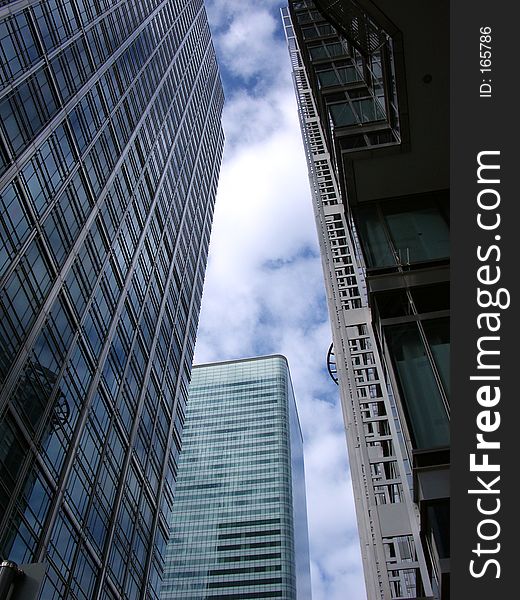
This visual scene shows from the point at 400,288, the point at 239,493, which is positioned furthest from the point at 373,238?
the point at 239,493

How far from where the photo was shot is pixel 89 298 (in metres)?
45.4

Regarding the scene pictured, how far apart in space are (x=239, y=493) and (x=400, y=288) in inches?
5039

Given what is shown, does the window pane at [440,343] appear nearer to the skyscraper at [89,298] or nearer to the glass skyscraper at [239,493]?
the skyscraper at [89,298]

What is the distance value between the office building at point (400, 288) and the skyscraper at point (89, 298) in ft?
74.8

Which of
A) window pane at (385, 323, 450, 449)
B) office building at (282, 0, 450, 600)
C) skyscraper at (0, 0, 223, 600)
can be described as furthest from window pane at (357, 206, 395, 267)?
skyscraper at (0, 0, 223, 600)

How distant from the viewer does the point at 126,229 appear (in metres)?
55.8

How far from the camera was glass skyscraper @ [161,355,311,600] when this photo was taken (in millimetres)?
118500

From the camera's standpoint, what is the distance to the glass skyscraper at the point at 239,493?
389 feet

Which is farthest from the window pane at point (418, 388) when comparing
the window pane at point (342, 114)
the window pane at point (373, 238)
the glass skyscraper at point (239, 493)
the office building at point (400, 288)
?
the glass skyscraper at point (239, 493)

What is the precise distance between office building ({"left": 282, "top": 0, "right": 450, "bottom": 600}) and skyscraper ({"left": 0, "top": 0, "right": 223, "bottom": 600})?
2279cm

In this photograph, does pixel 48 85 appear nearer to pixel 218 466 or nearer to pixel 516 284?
pixel 516 284

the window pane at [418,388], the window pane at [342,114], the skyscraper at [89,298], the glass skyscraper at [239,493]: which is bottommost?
the window pane at [418,388]

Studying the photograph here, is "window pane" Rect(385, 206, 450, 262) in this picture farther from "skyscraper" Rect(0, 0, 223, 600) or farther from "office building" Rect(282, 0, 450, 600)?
"skyscraper" Rect(0, 0, 223, 600)

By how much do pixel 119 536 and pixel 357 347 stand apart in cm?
3525
